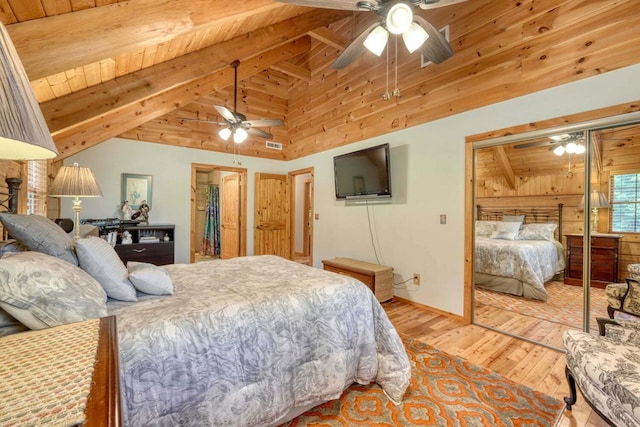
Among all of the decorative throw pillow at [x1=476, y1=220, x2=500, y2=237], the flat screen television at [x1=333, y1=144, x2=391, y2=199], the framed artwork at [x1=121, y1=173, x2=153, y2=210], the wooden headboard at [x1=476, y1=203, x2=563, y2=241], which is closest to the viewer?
the wooden headboard at [x1=476, y1=203, x2=563, y2=241]

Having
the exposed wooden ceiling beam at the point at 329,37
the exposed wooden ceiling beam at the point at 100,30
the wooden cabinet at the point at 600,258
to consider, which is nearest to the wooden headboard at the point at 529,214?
the wooden cabinet at the point at 600,258

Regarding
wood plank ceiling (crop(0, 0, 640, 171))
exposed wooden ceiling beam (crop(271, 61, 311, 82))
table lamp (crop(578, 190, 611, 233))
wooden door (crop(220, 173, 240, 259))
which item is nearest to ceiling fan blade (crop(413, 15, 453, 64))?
wood plank ceiling (crop(0, 0, 640, 171))

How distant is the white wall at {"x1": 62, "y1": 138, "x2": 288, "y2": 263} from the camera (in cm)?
424

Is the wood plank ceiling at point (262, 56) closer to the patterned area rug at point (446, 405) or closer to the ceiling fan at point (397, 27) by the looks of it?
the ceiling fan at point (397, 27)

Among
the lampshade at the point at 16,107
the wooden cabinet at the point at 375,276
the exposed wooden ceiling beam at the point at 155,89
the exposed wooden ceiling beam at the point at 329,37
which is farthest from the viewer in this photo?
the exposed wooden ceiling beam at the point at 329,37

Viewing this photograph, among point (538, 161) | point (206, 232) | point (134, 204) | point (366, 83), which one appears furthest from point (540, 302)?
point (206, 232)

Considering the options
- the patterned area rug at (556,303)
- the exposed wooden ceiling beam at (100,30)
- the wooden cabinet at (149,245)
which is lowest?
the patterned area rug at (556,303)

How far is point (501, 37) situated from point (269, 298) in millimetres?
3432

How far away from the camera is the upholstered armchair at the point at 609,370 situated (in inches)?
48.7

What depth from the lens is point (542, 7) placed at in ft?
8.57

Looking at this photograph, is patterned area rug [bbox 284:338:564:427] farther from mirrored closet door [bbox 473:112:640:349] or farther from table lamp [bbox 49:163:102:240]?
table lamp [bbox 49:163:102:240]

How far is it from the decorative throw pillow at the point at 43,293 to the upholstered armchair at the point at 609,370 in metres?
2.36

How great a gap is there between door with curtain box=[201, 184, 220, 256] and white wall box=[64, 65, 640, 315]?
2.38 meters

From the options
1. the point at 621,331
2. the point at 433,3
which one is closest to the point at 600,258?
the point at 621,331
